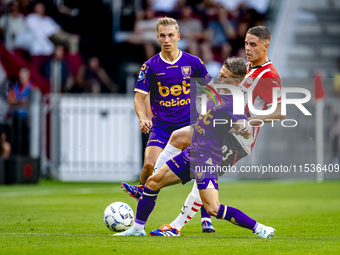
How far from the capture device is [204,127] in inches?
207

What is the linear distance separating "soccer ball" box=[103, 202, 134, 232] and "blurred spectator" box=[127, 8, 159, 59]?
37.7ft

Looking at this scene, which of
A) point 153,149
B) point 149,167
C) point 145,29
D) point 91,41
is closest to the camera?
point 149,167

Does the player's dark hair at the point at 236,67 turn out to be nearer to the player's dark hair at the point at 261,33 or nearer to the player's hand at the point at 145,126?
the player's dark hair at the point at 261,33

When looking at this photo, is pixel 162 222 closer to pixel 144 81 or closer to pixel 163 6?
pixel 144 81

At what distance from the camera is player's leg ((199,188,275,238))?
16.7 ft

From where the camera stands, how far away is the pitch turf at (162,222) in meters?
4.58

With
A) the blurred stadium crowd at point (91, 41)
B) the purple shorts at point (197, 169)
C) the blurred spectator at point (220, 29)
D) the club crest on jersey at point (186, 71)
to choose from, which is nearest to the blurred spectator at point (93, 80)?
the blurred stadium crowd at point (91, 41)

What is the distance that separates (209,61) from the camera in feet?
54.2

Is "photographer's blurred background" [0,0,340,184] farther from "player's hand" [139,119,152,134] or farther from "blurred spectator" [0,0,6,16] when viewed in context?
"player's hand" [139,119,152,134]

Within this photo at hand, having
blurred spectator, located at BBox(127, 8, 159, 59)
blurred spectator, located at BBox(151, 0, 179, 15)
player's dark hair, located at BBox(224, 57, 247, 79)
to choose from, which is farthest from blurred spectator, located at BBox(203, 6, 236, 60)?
player's dark hair, located at BBox(224, 57, 247, 79)

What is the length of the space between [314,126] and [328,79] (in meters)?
2.17

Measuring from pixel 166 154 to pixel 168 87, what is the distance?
3.24 feet

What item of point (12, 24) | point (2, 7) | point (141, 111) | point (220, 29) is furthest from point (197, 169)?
point (220, 29)

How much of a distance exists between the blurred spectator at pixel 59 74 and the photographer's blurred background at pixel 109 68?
0.10 feet
